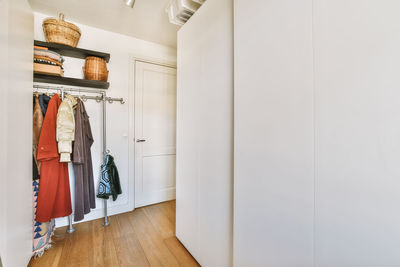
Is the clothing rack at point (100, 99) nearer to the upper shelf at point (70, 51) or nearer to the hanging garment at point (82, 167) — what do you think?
the hanging garment at point (82, 167)

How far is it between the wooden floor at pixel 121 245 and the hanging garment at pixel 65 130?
89 cm

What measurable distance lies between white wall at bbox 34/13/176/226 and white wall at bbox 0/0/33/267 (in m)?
A: 0.71

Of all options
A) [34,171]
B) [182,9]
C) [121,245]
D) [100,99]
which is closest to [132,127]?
[100,99]

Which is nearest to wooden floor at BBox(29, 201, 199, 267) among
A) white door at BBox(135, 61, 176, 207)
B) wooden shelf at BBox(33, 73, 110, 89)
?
white door at BBox(135, 61, 176, 207)

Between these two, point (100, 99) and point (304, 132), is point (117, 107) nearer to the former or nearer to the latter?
point (100, 99)

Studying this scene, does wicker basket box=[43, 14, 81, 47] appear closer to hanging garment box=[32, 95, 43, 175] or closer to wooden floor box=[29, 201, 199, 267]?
hanging garment box=[32, 95, 43, 175]

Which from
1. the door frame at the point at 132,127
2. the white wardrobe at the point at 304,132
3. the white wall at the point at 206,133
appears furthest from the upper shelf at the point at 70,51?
the white wardrobe at the point at 304,132

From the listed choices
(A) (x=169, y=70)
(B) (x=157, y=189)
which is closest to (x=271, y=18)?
(A) (x=169, y=70)

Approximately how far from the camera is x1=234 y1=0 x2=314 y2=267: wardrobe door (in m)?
0.77

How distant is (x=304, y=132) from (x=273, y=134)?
0.15 metres

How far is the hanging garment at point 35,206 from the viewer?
1.68 m

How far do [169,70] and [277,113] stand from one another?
7.86ft

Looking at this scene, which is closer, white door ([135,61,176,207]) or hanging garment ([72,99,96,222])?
hanging garment ([72,99,96,222])

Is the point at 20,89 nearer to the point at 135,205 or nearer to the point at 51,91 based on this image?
the point at 51,91
